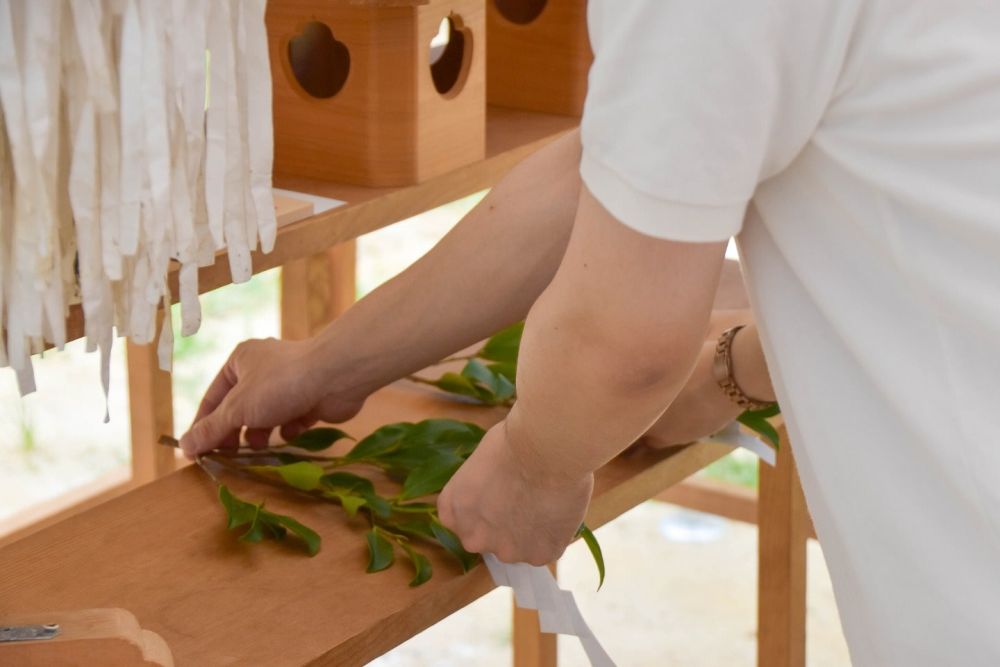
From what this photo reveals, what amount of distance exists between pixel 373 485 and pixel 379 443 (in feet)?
0.16

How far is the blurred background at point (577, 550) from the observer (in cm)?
227

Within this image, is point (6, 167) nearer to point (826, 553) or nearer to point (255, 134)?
point (255, 134)

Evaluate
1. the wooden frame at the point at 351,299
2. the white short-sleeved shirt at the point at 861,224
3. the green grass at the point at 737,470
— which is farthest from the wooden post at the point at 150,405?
the green grass at the point at 737,470

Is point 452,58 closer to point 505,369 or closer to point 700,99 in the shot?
point 505,369

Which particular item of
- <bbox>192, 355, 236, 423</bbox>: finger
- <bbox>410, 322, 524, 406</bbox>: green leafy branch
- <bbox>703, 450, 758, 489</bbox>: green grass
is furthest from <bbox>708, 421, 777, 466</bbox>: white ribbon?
<bbox>703, 450, 758, 489</bbox>: green grass

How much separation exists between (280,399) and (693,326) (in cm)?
46

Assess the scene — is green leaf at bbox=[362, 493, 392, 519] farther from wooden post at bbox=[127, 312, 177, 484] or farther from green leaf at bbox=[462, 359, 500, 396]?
wooden post at bbox=[127, 312, 177, 484]

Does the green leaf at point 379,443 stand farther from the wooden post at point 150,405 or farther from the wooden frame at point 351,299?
the wooden post at point 150,405

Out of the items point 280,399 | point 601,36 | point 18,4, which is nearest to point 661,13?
point 601,36

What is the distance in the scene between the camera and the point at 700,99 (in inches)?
25.6

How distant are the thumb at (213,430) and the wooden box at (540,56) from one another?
0.53 metres

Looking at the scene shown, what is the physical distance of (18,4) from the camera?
0.85m

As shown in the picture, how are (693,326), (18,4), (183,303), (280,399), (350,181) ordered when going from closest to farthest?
(693,326), (18,4), (183,303), (280,399), (350,181)

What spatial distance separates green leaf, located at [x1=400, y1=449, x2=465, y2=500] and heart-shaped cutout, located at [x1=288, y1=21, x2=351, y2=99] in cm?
37
